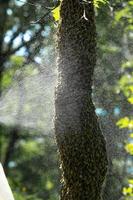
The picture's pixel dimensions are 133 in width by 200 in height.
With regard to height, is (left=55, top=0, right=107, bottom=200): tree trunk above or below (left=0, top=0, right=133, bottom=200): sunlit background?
above

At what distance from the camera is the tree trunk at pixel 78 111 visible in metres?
2.53

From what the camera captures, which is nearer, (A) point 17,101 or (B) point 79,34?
(B) point 79,34

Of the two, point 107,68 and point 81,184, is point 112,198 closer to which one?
point 107,68

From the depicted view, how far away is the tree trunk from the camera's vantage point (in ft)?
8.29

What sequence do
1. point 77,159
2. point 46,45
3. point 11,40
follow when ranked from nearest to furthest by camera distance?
point 77,159, point 46,45, point 11,40

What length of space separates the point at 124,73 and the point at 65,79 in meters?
4.50

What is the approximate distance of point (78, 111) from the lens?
2578 mm

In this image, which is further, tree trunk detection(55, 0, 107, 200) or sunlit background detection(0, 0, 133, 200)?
sunlit background detection(0, 0, 133, 200)

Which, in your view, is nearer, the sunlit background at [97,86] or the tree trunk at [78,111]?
the tree trunk at [78,111]

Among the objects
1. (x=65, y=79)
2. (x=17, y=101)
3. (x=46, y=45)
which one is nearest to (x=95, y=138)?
(x=65, y=79)

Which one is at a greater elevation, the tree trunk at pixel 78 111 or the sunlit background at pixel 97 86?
the tree trunk at pixel 78 111

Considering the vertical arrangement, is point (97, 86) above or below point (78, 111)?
below

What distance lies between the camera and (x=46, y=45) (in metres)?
3.83

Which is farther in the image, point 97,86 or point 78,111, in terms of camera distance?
point 97,86
